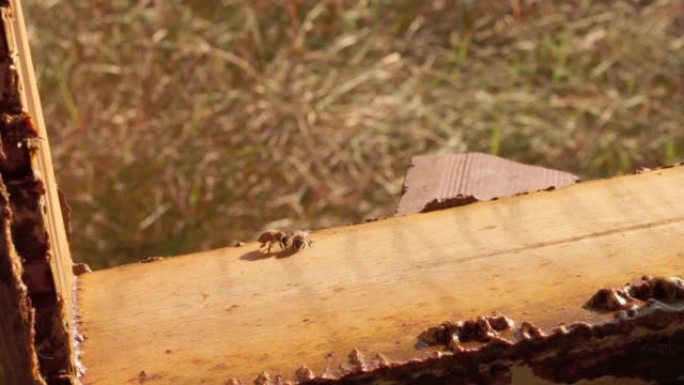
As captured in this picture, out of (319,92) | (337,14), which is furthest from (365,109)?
(337,14)

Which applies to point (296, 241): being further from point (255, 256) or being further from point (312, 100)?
point (312, 100)

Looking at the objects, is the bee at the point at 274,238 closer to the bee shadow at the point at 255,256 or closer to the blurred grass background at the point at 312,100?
the bee shadow at the point at 255,256

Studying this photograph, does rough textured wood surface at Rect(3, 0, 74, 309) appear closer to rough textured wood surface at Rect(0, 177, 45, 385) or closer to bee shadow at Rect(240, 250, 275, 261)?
rough textured wood surface at Rect(0, 177, 45, 385)

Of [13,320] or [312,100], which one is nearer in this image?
[13,320]

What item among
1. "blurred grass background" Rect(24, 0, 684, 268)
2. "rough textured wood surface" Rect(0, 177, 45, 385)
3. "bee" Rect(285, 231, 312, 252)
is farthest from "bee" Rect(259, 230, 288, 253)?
"blurred grass background" Rect(24, 0, 684, 268)

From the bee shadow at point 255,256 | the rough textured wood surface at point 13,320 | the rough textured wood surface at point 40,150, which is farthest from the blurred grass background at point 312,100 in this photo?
the rough textured wood surface at point 13,320

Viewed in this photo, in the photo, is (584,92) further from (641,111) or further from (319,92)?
(319,92)

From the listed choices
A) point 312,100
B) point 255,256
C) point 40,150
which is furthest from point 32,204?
point 312,100
